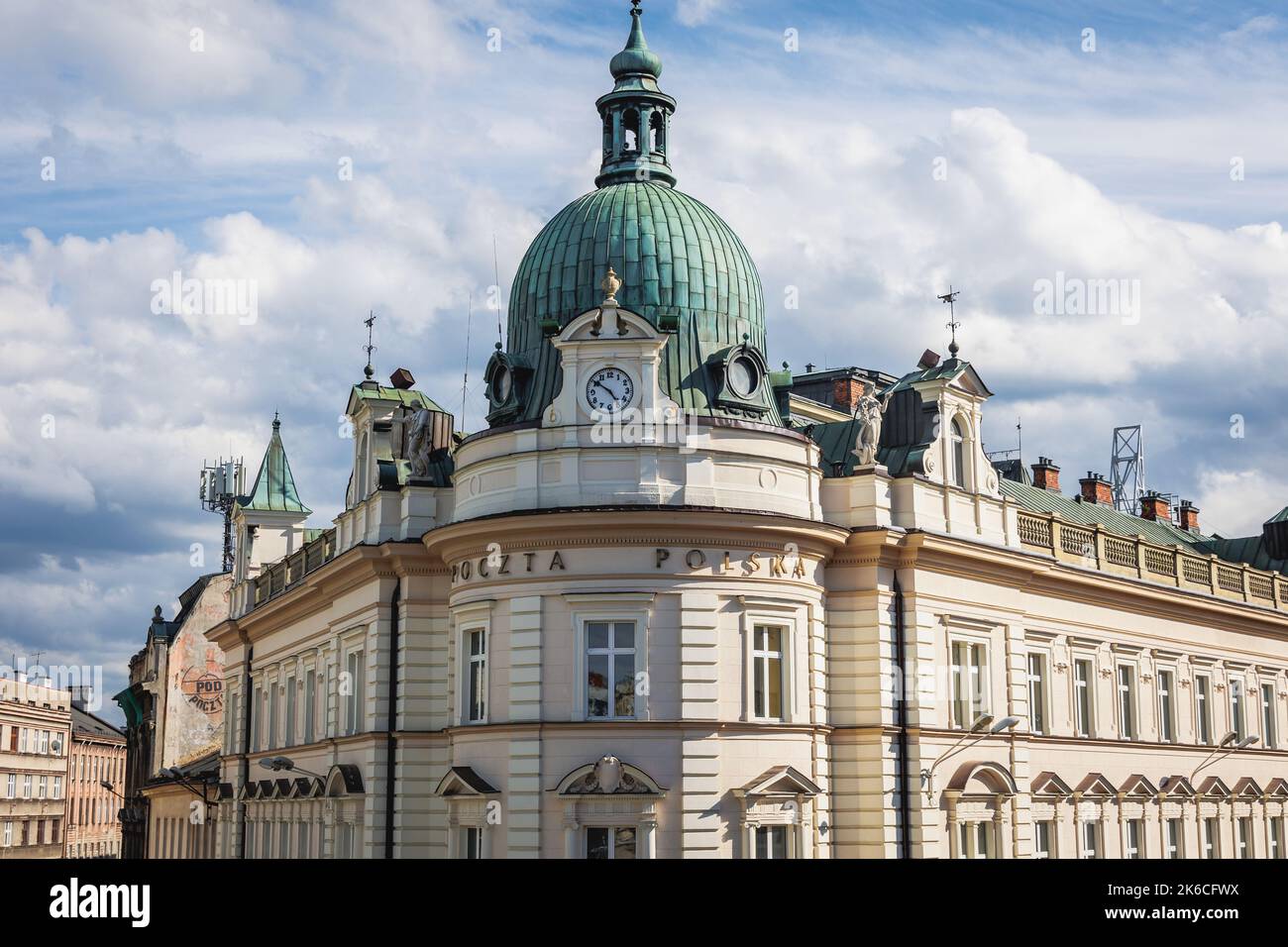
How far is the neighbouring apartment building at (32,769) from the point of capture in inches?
4011

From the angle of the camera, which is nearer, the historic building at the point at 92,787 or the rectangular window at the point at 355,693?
the rectangular window at the point at 355,693

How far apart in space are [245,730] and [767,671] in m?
26.8

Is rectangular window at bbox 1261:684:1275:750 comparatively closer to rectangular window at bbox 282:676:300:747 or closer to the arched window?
the arched window

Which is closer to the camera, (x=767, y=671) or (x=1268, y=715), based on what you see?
(x=767, y=671)

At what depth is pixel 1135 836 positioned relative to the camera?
45938 mm

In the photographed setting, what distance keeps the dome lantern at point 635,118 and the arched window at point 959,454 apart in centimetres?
951

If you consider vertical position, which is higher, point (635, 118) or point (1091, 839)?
point (635, 118)

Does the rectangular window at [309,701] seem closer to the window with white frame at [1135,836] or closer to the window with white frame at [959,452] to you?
the window with white frame at [959,452]

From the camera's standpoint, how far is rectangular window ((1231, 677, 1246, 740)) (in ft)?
173

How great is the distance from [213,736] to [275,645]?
23.7m

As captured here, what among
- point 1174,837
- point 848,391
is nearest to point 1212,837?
point 1174,837

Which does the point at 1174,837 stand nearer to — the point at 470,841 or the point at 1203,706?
the point at 1203,706

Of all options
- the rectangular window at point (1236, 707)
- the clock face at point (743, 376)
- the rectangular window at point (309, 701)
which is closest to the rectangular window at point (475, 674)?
the clock face at point (743, 376)
